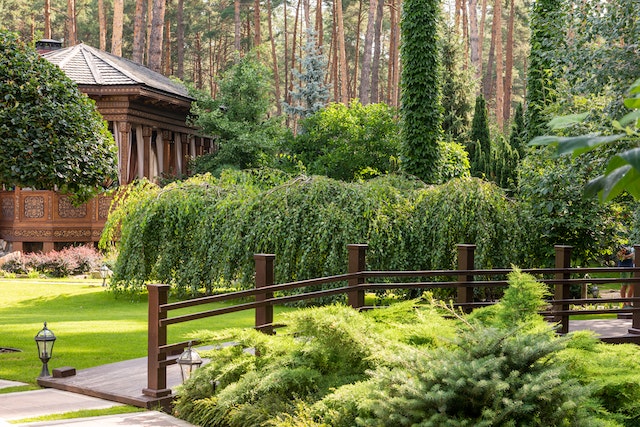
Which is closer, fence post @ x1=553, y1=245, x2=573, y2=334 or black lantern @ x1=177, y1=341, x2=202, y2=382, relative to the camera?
black lantern @ x1=177, y1=341, x2=202, y2=382

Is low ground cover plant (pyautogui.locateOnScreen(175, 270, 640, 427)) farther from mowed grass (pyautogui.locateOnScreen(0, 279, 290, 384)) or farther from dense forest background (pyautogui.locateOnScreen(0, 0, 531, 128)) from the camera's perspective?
dense forest background (pyautogui.locateOnScreen(0, 0, 531, 128))

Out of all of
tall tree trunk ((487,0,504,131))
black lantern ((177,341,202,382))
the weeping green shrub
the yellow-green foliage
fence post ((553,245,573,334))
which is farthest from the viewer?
tall tree trunk ((487,0,504,131))

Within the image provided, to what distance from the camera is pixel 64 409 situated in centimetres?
746

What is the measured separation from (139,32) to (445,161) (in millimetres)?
19322

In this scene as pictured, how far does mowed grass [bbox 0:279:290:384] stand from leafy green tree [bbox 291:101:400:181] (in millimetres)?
7610

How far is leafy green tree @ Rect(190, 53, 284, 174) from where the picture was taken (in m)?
26.4

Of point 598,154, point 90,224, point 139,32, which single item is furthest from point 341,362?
point 139,32

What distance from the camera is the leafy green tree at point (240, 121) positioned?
26359 millimetres

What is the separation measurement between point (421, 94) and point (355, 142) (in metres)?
4.29

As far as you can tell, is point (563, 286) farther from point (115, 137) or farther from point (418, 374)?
point (115, 137)

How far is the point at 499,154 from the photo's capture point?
90.2 feet

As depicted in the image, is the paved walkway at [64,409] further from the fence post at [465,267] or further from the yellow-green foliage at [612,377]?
the fence post at [465,267]

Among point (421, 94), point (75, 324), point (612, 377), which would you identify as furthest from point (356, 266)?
point (421, 94)

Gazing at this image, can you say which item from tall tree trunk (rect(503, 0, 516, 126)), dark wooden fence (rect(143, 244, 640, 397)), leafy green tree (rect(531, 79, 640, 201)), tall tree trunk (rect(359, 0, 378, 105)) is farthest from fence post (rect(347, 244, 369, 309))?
tall tree trunk (rect(503, 0, 516, 126))
